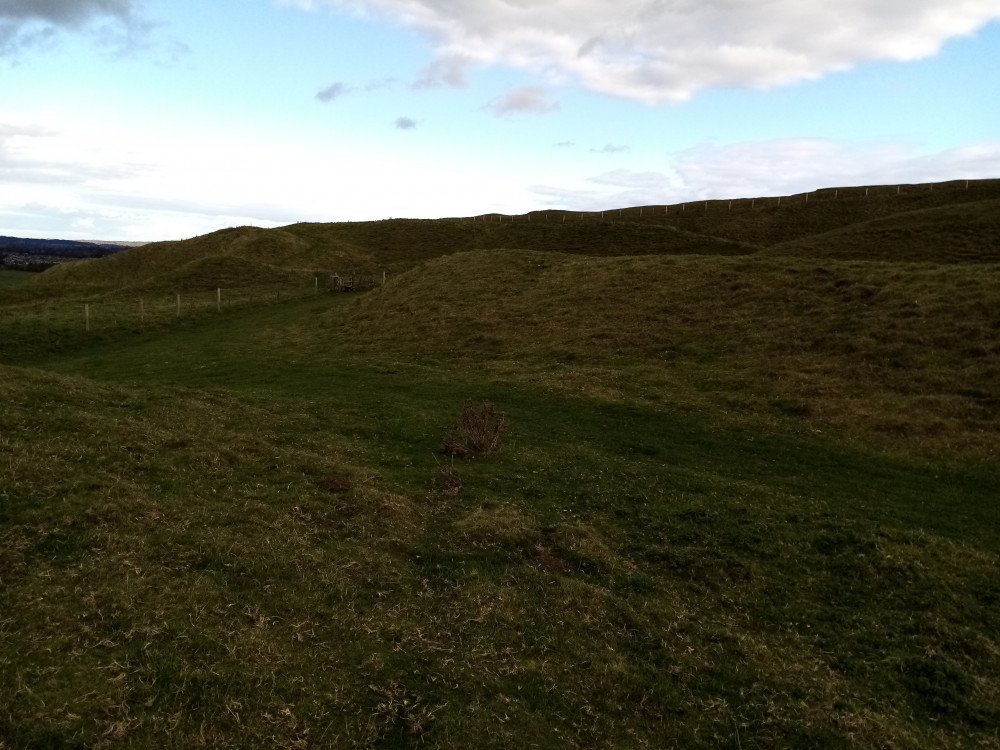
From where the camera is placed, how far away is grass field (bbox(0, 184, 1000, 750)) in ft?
23.9

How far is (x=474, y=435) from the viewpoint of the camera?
58.9 feet

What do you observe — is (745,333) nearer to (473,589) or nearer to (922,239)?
(473,589)

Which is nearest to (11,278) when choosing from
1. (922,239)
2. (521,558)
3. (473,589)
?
(922,239)

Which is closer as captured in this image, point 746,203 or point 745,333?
point 745,333

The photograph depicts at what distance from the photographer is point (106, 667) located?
704 centimetres

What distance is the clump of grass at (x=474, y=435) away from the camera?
697 inches

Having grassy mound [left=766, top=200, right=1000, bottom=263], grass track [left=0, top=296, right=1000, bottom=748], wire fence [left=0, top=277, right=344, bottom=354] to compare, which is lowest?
grass track [left=0, top=296, right=1000, bottom=748]

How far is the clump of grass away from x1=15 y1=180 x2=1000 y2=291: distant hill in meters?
42.0

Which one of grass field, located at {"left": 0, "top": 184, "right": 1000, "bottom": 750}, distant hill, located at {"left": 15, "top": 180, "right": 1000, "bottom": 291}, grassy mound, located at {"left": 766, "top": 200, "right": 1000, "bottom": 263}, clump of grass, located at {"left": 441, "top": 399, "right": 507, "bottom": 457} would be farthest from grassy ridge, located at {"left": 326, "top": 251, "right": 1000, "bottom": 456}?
distant hill, located at {"left": 15, "top": 180, "right": 1000, "bottom": 291}

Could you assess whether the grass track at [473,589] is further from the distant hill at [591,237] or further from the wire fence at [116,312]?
the distant hill at [591,237]

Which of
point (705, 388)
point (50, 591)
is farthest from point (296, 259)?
point (50, 591)

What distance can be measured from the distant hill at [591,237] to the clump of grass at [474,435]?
4202 cm

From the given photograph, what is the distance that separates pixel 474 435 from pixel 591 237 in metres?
66.8

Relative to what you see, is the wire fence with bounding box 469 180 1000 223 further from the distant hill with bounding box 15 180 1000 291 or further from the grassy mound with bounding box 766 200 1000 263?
the grassy mound with bounding box 766 200 1000 263
